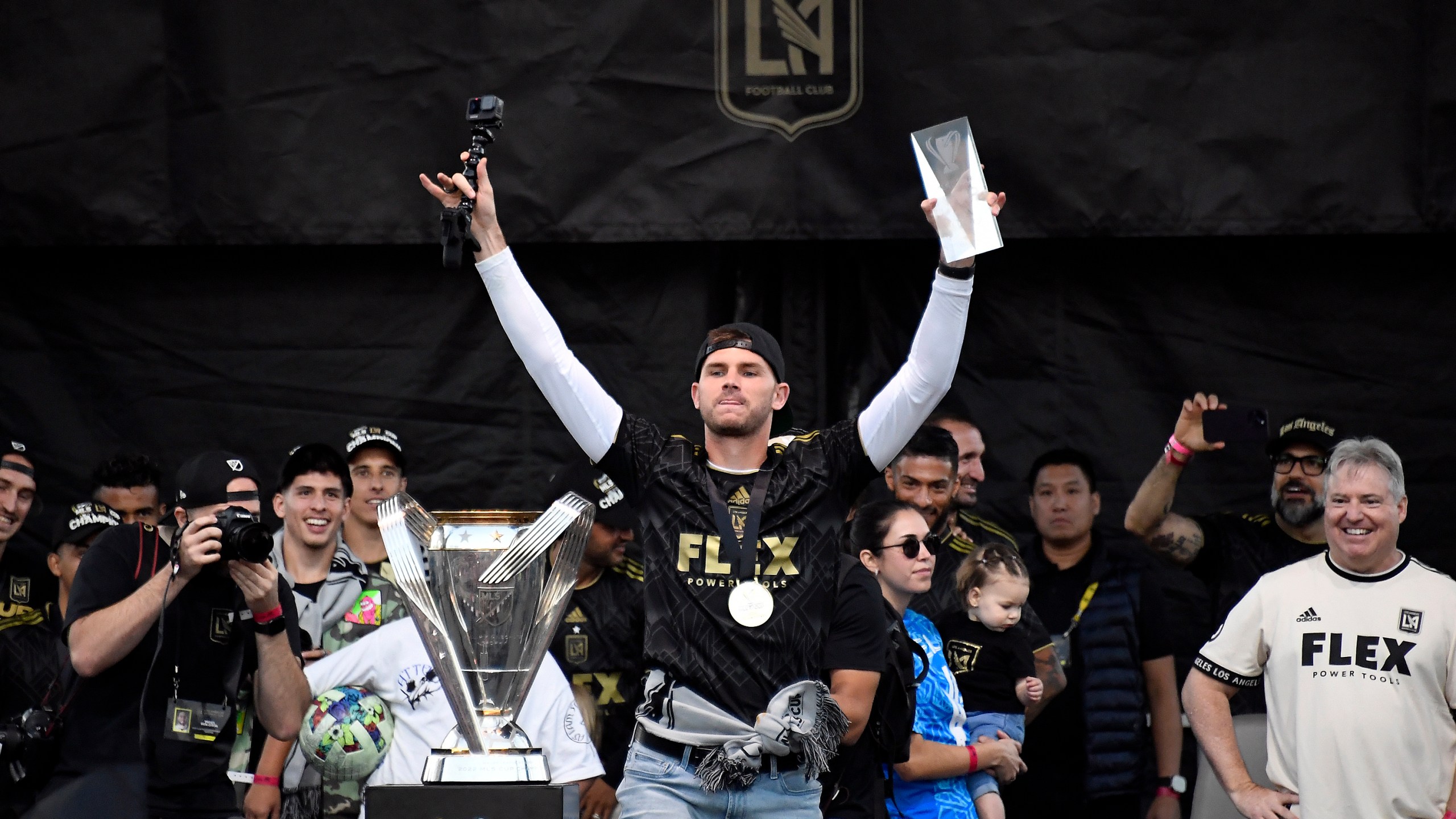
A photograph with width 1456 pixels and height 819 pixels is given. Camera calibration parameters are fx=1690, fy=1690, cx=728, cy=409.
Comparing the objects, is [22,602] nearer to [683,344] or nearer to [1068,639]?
[683,344]

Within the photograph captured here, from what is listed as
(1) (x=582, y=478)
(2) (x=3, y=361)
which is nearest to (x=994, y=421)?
(1) (x=582, y=478)

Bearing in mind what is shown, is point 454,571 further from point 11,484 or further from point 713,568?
point 11,484

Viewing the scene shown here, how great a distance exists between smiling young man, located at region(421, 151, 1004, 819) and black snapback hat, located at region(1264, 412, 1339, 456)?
7.49 feet

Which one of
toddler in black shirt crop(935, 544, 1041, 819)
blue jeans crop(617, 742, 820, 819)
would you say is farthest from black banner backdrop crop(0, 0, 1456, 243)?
blue jeans crop(617, 742, 820, 819)

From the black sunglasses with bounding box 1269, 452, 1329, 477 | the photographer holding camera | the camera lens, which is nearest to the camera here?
the camera lens

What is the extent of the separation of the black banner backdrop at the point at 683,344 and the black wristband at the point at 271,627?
68.4 inches

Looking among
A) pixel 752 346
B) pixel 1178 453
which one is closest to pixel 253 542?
pixel 752 346

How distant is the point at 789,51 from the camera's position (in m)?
5.27

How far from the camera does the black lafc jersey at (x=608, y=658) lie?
198 inches

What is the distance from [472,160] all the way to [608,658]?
2203 millimetres

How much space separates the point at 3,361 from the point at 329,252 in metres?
1.15

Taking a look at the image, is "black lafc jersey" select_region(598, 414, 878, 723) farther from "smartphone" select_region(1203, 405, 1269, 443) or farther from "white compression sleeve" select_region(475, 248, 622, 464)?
"smartphone" select_region(1203, 405, 1269, 443)

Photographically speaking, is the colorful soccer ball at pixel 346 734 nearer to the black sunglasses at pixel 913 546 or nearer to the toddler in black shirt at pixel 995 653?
the black sunglasses at pixel 913 546

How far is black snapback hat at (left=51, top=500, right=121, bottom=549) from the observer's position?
5457mm
